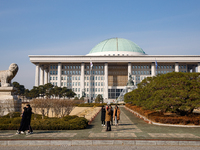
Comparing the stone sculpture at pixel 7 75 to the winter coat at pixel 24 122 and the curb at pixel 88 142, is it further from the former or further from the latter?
the curb at pixel 88 142

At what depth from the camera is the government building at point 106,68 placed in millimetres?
108000

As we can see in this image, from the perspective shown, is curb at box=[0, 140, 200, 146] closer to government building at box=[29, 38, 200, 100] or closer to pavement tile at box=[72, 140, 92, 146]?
pavement tile at box=[72, 140, 92, 146]

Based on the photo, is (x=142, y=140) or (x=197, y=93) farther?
(x=197, y=93)

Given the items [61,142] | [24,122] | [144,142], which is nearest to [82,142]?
[61,142]

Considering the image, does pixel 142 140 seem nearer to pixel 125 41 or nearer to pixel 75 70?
pixel 75 70

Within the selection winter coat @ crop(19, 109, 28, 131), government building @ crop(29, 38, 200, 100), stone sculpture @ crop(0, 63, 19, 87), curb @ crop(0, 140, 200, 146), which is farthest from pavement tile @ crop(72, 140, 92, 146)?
government building @ crop(29, 38, 200, 100)

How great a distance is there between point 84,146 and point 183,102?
1251cm

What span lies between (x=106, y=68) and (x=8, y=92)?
3501 inches

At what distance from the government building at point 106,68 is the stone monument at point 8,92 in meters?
83.8

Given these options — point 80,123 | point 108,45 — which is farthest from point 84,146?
point 108,45

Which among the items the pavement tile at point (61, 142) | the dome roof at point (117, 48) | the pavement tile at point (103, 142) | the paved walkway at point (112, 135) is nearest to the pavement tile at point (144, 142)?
the paved walkway at point (112, 135)

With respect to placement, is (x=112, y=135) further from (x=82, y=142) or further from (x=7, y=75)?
(x=7, y=75)

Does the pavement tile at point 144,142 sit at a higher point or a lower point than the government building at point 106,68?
lower

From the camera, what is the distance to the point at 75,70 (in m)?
116
